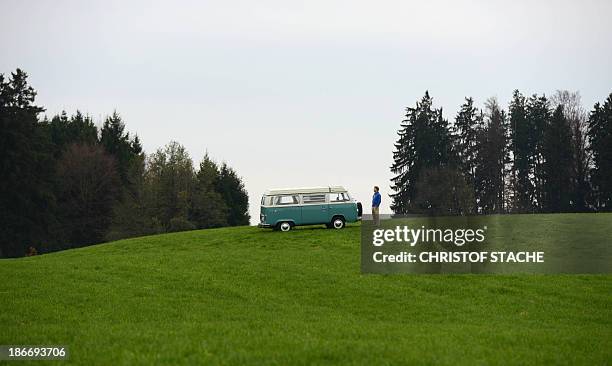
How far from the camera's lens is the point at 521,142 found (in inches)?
3991

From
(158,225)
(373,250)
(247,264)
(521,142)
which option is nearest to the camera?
(247,264)

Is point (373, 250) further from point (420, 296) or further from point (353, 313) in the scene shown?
point (353, 313)

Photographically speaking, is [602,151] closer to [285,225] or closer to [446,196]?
[446,196]

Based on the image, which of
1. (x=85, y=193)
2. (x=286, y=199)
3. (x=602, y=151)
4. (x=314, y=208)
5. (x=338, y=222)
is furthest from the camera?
(x=85, y=193)

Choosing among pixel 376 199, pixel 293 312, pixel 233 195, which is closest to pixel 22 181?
pixel 233 195

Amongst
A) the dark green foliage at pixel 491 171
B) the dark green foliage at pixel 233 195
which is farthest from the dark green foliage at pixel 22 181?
the dark green foliage at pixel 491 171

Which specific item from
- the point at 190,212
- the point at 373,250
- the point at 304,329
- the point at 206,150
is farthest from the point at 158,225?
the point at 304,329

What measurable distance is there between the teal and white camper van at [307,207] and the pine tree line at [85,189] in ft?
131

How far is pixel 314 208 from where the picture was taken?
4897 cm

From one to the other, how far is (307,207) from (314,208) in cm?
47

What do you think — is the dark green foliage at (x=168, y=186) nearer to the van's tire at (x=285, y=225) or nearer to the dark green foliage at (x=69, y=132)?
the dark green foliage at (x=69, y=132)

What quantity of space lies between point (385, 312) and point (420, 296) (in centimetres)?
325

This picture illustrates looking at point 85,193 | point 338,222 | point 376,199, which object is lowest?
point 338,222

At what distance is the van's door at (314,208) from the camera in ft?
160
